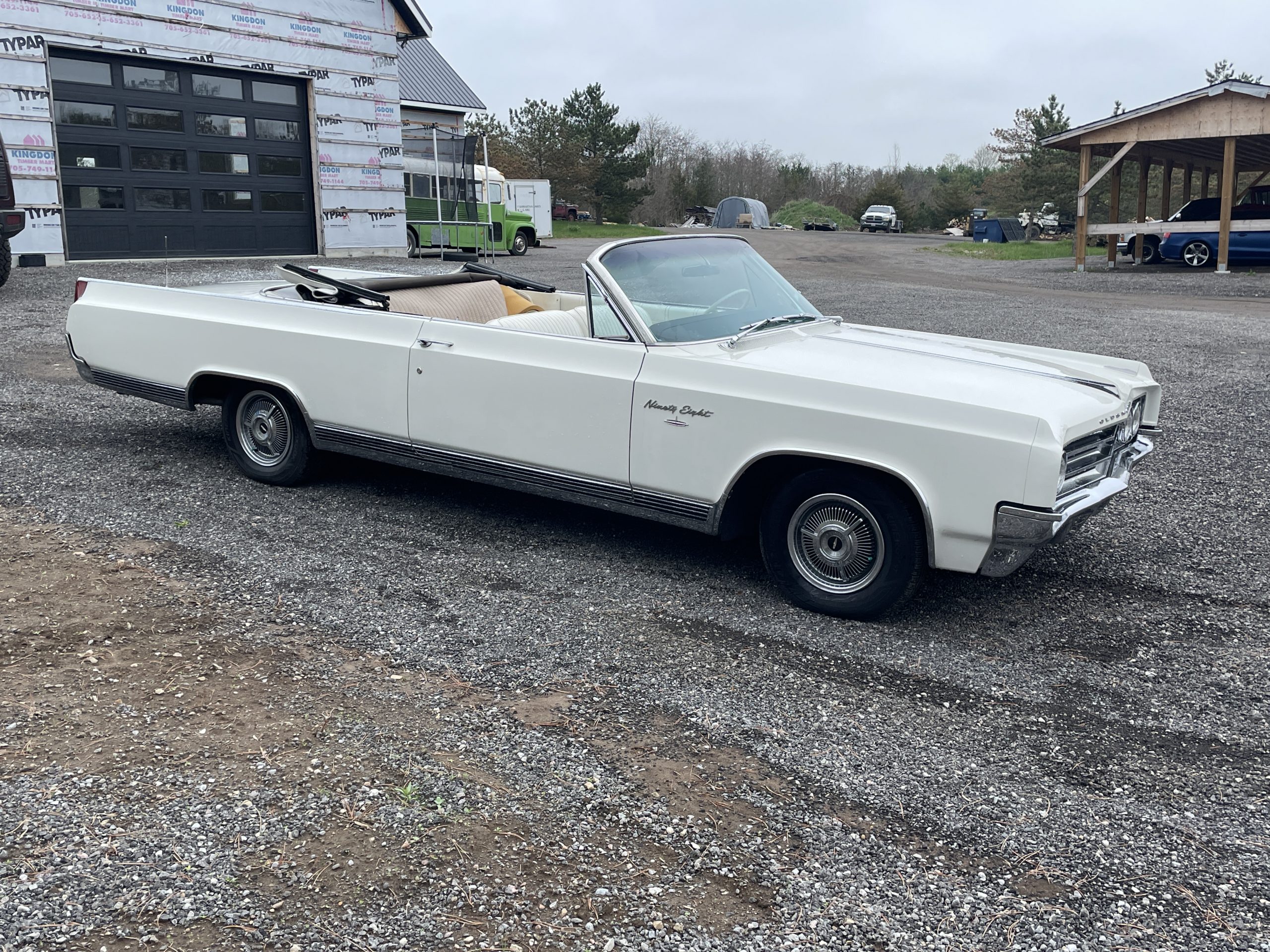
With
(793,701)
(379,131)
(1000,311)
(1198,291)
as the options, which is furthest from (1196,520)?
(379,131)

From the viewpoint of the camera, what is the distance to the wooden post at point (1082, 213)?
23.9 m

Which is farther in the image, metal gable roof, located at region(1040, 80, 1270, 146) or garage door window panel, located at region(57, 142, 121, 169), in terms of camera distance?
metal gable roof, located at region(1040, 80, 1270, 146)

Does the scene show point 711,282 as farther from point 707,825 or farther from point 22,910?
point 22,910

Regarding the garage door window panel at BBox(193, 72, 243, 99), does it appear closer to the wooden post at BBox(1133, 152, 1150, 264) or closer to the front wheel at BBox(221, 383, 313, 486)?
the front wheel at BBox(221, 383, 313, 486)

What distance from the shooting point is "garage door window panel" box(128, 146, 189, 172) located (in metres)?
17.5

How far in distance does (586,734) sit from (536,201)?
35466 millimetres

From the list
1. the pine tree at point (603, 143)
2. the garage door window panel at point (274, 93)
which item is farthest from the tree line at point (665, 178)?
the garage door window panel at point (274, 93)

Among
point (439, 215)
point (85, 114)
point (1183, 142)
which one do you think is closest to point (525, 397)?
point (85, 114)

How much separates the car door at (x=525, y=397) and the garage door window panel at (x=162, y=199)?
14.9 metres

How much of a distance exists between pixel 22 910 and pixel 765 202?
307ft

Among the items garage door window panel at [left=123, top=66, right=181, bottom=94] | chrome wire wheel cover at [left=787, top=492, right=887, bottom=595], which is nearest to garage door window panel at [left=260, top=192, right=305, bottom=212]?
garage door window panel at [left=123, top=66, right=181, bottom=94]

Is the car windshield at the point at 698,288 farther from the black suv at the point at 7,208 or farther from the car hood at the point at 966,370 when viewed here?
the black suv at the point at 7,208

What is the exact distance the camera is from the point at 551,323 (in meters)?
5.25

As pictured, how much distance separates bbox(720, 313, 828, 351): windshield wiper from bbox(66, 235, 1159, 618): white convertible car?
3cm
